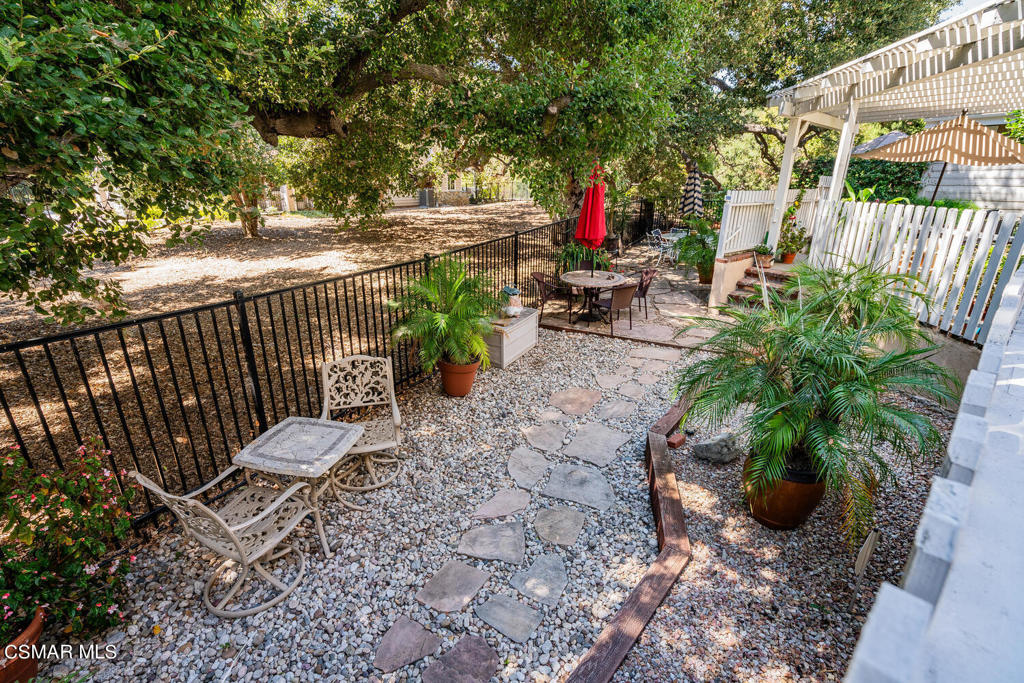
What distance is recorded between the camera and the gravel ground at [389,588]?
2285 mm

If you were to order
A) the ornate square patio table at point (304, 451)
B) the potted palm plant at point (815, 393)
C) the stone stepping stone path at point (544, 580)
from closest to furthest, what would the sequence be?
the potted palm plant at point (815, 393) < the stone stepping stone path at point (544, 580) < the ornate square patio table at point (304, 451)

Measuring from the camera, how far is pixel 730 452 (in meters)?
3.82

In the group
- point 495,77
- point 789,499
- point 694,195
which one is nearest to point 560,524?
point 789,499

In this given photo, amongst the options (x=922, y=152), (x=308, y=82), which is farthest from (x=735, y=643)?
(x=922, y=152)

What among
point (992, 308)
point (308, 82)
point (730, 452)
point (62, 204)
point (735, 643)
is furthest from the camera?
point (308, 82)

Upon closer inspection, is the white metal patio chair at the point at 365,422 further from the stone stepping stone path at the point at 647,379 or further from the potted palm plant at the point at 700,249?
the potted palm plant at the point at 700,249

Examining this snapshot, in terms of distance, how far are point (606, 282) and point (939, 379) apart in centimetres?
425

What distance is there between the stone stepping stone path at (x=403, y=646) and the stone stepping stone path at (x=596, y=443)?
1.94 meters

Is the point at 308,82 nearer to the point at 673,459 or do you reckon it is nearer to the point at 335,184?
the point at 335,184

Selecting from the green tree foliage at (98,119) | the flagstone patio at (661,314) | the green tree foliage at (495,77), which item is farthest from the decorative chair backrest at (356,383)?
the green tree foliage at (495,77)

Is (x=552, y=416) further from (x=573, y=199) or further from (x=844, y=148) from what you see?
(x=573, y=199)

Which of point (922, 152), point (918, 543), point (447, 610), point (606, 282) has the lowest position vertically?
point (447, 610)

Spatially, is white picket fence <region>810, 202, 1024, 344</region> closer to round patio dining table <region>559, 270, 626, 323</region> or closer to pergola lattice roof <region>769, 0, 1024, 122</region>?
pergola lattice roof <region>769, 0, 1024, 122</region>

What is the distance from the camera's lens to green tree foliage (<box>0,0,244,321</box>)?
8.07 ft
